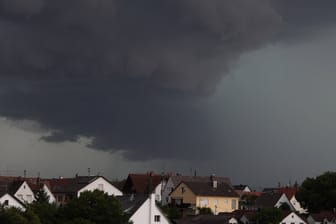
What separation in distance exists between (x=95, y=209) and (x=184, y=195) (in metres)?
62.3

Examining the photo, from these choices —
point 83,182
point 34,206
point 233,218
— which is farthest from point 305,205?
point 34,206

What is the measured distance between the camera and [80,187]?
119m

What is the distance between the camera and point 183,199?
452 feet

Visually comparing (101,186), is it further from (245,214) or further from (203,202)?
(203,202)

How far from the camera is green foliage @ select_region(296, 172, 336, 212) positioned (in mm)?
135175

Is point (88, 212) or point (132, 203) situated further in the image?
point (132, 203)

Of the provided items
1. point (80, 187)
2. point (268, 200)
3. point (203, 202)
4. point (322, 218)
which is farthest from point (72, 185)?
point (268, 200)

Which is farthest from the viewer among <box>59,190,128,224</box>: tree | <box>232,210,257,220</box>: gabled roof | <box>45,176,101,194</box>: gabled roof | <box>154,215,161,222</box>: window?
<box>45,176,101,194</box>: gabled roof

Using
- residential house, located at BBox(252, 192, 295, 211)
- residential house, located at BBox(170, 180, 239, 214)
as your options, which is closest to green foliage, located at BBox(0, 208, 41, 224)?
residential house, located at BBox(170, 180, 239, 214)

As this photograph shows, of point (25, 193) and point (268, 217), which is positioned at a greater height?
point (25, 193)

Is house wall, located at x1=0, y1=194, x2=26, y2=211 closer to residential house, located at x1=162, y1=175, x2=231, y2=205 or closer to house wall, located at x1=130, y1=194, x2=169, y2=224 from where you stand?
house wall, located at x1=130, y1=194, x2=169, y2=224

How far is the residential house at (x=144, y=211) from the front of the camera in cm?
8538

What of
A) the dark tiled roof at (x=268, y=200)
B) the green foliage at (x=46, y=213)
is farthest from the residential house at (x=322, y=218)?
the green foliage at (x=46, y=213)

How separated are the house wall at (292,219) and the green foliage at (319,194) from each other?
90.4 ft
